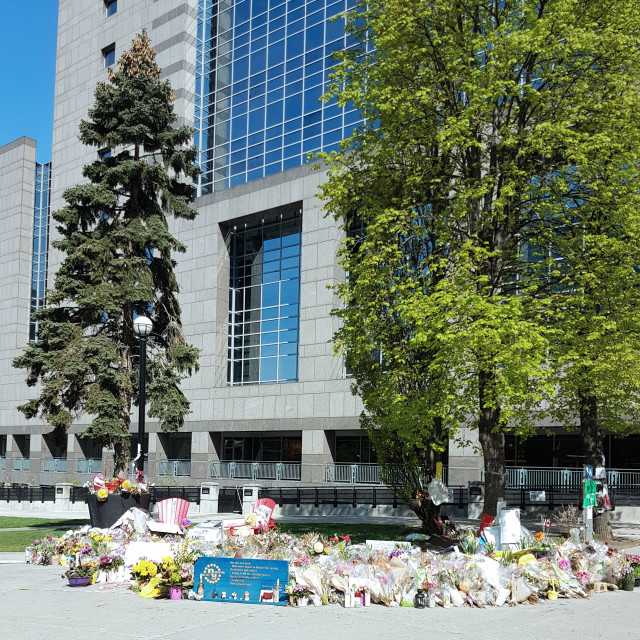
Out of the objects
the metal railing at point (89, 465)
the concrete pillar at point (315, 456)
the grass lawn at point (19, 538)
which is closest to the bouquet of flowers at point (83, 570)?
the grass lawn at point (19, 538)

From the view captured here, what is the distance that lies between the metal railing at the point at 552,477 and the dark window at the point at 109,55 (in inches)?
1717

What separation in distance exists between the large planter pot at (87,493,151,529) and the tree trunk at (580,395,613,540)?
36.2 feet

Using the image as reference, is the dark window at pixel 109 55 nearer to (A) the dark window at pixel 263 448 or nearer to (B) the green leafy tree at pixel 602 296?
(A) the dark window at pixel 263 448

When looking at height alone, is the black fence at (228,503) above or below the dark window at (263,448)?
below

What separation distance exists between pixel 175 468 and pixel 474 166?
34025mm

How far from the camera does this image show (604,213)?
16.6 metres

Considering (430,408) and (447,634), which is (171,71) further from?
(447,634)

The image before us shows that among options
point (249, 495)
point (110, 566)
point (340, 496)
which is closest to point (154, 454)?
point (340, 496)

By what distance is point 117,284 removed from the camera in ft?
77.7

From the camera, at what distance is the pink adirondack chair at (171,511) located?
14.8 meters

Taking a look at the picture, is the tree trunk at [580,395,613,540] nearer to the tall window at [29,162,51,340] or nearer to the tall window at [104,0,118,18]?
the tall window at [104,0,118,18]

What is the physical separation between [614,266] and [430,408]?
4.98 meters

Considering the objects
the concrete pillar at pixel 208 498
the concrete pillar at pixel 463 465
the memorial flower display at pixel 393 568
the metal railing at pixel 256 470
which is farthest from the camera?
the metal railing at pixel 256 470

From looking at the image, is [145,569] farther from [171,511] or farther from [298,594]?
[171,511]
